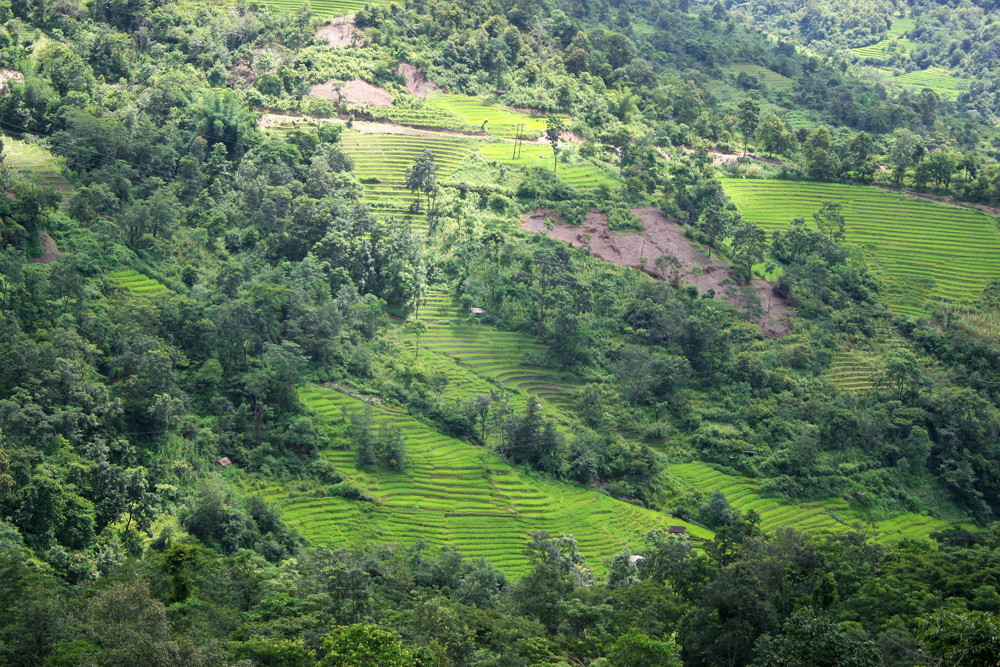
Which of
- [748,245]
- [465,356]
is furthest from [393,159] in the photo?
[748,245]

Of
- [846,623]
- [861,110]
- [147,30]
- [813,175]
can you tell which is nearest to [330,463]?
[846,623]

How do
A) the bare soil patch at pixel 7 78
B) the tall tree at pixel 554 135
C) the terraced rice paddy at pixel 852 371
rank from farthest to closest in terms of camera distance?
the tall tree at pixel 554 135
the bare soil patch at pixel 7 78
the terraced rice paddy at pixel 852 371

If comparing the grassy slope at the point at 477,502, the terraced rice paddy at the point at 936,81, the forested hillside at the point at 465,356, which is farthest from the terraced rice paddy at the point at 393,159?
the terraced rice paddy at the point at 936,81

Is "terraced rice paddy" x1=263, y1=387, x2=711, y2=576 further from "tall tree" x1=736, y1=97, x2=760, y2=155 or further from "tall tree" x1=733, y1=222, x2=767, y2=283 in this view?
"tall tree" x1=736, y1=97, x2=760, y2=155

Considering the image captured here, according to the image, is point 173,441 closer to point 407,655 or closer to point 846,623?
point 407,655

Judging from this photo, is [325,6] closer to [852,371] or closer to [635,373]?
[635,373]

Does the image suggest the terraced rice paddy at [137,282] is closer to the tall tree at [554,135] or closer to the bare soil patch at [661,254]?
the bare soil patch at [661,254]

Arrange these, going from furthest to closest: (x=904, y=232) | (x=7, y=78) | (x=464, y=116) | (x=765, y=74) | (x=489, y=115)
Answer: (x=765, y=74) < (x=489, y=115) < (x=464, y=116) < (x=904, y=232) < (x=7, y=78)
